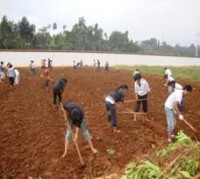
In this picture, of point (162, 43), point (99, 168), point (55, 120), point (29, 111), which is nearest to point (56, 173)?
point (99, 168)

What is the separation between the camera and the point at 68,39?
203 ft

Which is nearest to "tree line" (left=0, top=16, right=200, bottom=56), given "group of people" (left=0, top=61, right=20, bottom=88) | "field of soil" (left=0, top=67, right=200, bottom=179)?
"group of people" (left=0, top=61, right=20, bottom=88)

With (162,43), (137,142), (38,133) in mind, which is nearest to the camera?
(137,142)

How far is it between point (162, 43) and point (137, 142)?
9661 cm

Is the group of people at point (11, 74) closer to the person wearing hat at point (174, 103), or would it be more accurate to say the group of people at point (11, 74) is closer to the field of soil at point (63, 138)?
the field of soil at point (63, 138)

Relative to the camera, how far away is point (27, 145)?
31.6 feet

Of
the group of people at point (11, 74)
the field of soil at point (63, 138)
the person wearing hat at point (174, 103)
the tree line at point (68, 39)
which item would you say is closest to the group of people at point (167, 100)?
the person wearing hat at point (174, 103)

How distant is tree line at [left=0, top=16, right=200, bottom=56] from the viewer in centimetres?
4641

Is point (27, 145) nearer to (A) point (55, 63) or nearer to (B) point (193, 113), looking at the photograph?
(B) point (193, 113)

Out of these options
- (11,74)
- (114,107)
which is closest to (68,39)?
(11,74)

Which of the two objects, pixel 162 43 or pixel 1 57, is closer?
pixel 1 57

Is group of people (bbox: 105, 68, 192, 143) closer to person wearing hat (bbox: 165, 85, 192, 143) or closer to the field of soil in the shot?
person wearing hat (bbox: 165, 85, 192, 143)

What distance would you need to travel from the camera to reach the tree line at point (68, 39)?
4641 centimetres

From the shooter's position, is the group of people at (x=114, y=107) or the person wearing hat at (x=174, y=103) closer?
the group of people at (x=114, y=107)
